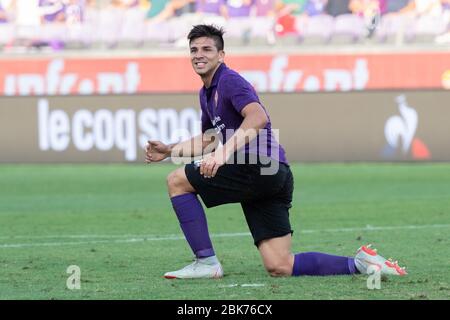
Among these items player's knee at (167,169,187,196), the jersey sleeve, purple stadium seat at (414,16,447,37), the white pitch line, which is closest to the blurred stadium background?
purple stadium seat at (414,16,447,37)

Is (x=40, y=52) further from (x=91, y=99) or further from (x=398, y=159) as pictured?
(x=398, y=159)

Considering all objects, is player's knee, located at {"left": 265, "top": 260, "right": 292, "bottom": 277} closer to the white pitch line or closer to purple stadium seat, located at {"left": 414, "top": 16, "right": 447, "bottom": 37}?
the white pitch line

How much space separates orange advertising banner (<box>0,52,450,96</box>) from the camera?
2095 cm

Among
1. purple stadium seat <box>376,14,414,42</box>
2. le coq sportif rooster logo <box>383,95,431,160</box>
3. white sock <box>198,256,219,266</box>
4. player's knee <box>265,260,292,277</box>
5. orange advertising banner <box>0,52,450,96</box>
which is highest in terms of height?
purple stadium seat <box>376,14,414,42</box>

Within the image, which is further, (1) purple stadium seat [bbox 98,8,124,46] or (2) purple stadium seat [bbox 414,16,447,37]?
(1) purple stadium seat [bbox 98,8,124,46]

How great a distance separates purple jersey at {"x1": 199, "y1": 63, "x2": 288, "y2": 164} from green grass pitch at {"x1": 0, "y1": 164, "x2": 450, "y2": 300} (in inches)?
37.3

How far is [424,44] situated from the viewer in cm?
2166

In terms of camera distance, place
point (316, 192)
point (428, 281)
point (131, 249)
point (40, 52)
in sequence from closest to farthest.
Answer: point (428, 281) → point (131, 249) → point (316, 192) → point (40, 52)

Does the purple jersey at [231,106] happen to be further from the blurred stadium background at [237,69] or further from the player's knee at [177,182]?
the blurred stadium background at [237,69]

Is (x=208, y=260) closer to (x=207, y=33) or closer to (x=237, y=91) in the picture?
(x=237, y=91)

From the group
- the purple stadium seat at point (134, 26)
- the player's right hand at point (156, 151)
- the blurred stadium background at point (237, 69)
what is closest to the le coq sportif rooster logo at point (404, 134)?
the blurred stadium background at point (237, 69)

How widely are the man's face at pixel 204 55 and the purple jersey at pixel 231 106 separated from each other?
2.8 inches

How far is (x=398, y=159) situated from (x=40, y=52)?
7981 millimetres
